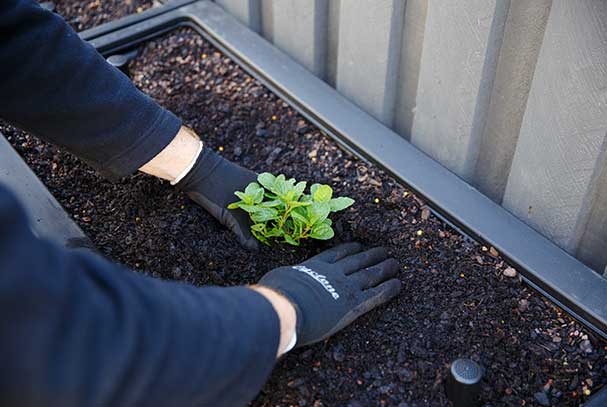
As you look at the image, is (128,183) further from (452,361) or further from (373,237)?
(452,361)

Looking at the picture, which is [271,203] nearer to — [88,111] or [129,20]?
[88,111]

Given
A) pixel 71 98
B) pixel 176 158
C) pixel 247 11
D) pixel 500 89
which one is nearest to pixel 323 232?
pixel 176 158

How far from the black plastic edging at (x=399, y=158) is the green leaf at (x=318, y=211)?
29 cm

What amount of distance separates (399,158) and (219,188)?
463 millimetres

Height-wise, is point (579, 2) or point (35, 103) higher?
point (579, 2)

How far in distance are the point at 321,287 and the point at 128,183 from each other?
65 cm

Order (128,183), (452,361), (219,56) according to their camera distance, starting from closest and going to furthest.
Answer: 1. (452,361)
2. (128,183)
3. (219,56)

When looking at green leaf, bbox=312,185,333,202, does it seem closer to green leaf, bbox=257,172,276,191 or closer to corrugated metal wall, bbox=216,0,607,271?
green leaf, bbox=257,172,276,191

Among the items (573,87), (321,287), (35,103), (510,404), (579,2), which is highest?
(579,2)

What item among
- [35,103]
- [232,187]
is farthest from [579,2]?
[35,103]

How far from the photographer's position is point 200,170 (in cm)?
173

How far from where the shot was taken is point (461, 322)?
1.52 m

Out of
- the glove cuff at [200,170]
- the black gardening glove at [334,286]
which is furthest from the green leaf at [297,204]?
the glove cuff at [200,170]

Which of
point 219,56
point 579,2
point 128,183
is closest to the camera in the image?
point 579,2
